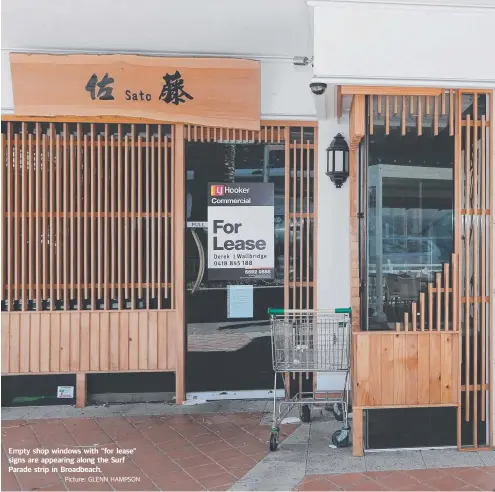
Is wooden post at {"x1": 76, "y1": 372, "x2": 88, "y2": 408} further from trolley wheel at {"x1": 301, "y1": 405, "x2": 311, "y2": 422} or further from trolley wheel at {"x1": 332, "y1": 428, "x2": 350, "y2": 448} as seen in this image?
trolley wheel at {"x1": 332, "y1": 428, "x2": 350, "y2": 448}

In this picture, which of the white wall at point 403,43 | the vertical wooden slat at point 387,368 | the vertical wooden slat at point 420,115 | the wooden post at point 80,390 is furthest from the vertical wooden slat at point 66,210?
the vertical wooden slat at point 420,115

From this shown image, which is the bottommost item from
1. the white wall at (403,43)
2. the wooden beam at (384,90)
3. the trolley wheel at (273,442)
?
the trolley wheel at (273,442)

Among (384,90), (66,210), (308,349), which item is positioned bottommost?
(308,349)

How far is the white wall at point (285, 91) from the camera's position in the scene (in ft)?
16.3

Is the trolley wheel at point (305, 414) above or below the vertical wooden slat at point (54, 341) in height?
below

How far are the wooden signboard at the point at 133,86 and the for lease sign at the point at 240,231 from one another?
832 mm

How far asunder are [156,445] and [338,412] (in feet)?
Result: 5.55

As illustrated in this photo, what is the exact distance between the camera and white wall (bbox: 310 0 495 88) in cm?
350

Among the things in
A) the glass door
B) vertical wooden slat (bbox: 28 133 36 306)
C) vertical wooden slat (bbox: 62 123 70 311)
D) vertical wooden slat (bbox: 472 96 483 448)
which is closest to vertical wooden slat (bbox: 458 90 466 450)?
vertical wooden slat (bbox: 472 96 483 448)

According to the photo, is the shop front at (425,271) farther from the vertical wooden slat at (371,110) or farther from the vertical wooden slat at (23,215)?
the vertical wooden slat at (23,215)

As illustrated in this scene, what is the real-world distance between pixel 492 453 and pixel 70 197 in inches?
178

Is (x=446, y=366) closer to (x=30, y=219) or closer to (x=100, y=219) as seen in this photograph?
(x=100, y=219)

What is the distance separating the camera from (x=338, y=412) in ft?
15.0

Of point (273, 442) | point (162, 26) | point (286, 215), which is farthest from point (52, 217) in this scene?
point (273, 442)
